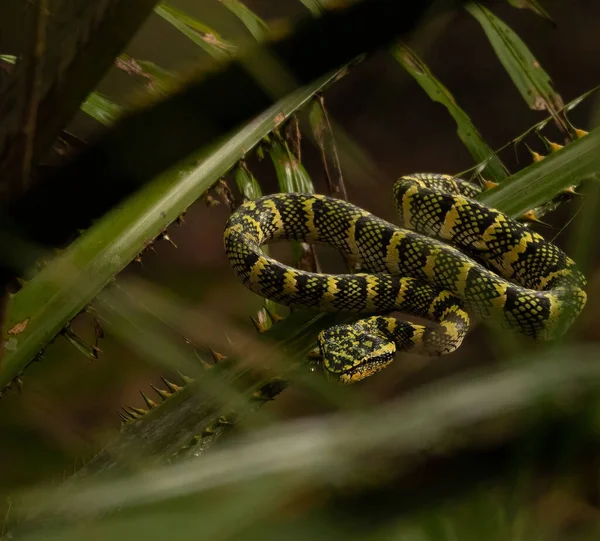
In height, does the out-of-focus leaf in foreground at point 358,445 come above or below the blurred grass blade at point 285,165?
above

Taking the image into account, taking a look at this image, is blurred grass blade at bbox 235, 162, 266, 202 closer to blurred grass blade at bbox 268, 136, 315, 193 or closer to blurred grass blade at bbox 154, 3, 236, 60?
blurred grass blade at bbox 268, 136, 315, 193

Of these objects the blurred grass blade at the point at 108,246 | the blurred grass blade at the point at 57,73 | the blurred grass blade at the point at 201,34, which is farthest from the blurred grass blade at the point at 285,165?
the blurred grass blade at the point at 57,73

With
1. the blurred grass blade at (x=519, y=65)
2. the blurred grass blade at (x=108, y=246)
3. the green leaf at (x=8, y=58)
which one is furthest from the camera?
the blurred grass blade at (x=519, y=65)

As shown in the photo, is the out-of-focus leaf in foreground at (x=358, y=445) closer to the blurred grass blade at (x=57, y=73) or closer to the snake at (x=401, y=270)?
the blurred grass blade at (x=57, y=73)

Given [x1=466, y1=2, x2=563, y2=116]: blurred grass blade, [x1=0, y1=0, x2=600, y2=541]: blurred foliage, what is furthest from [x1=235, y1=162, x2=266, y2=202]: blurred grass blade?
[x1=466, y1=2, x2=563, y2=116]: blurred grass blade

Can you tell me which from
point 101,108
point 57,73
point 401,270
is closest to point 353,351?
point 401,270

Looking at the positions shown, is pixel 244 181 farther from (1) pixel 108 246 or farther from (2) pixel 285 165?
(1) pixel 108 246
